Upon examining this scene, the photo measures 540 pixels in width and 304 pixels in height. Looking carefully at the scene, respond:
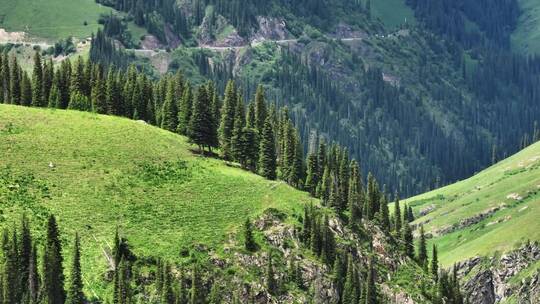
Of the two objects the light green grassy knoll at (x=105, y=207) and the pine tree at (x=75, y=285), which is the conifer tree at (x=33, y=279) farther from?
the light green grassy knoll at (x=105, y=207)

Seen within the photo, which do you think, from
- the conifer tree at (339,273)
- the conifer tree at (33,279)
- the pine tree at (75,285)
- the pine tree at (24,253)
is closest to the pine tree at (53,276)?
the conifer tree at (33,279)

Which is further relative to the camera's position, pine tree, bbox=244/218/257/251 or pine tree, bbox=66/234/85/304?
pine tree, bbox=244/218/257/251

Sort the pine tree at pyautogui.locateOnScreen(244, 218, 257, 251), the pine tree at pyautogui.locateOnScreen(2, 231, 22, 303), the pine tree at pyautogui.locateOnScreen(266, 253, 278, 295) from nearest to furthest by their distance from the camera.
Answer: the pine tree at pyautogui.locateOnScreen(2, 231, 22, 303) → the pine tree at pyautogui.locateOnScreen(266, 253, 278, 295) → the pine tree at pyautogui.locateOnScreen(244, 218, 257, 251)

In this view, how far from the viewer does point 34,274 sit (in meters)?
162

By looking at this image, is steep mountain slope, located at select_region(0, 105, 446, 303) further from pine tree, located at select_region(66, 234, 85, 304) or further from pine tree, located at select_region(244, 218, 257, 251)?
pine tree, located at select_region(66, 234, 85, 304)

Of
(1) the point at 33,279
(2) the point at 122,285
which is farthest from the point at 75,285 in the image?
(2) the point at 122,285

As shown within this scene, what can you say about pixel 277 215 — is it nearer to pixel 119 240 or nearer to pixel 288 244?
pixel 288 244

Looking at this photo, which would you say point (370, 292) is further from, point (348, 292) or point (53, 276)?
point (53, 276)

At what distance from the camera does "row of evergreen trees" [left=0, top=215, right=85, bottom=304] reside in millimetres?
158250

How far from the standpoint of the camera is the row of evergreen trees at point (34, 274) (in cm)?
15825

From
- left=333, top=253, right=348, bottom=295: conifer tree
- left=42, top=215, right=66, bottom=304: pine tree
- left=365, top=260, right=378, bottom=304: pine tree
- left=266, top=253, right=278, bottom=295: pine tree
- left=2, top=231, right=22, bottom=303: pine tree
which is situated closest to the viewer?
left=2, top=231, right=22, bottom=303: pine tree

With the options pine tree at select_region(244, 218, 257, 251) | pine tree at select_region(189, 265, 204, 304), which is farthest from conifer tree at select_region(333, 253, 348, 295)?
pine tree at select_region(189, 265, 204, 304)

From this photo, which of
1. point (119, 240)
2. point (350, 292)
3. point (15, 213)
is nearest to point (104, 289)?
point (119, 240)

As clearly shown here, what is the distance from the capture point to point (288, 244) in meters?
192
